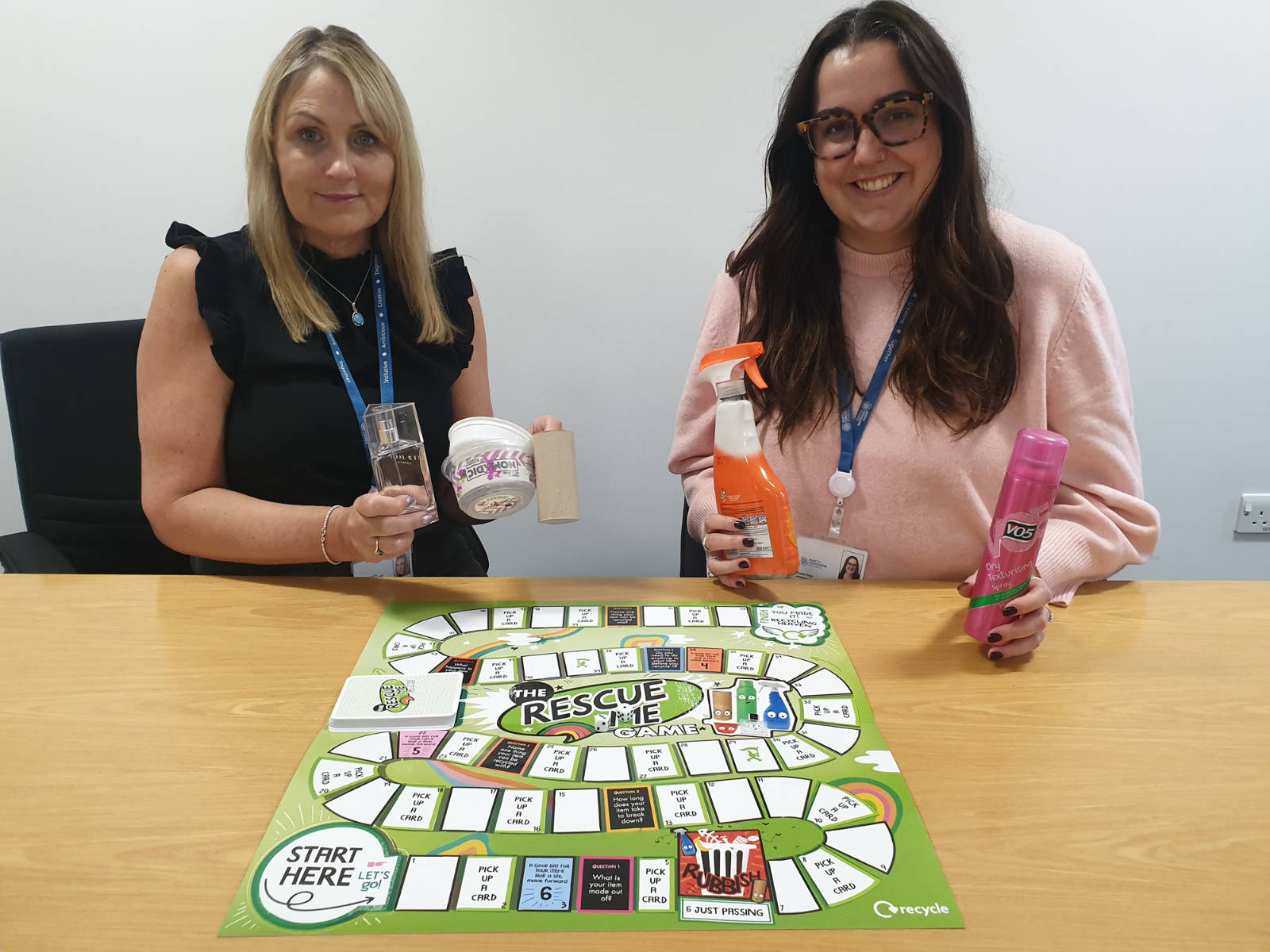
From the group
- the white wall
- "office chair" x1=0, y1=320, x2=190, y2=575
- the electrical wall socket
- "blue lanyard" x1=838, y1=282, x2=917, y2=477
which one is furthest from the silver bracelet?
the electrical wall socket

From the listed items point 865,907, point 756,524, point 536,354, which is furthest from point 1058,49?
point 865,907

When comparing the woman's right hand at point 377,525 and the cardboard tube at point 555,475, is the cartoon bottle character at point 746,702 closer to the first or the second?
the cardboard tube at point 555,475

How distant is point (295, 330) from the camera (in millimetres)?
1382

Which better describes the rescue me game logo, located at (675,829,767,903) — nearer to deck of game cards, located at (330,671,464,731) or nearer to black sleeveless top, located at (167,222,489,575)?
deck of game cards, located at (330,671,464,731)

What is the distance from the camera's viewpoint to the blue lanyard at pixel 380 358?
4.66ft

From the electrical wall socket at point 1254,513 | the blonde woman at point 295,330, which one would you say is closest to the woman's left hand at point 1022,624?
the blonde woman at point 295,330

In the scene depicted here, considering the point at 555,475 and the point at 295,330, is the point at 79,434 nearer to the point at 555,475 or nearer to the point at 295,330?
the point at 295,330

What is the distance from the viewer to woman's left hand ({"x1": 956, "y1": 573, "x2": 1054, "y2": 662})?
1.00m

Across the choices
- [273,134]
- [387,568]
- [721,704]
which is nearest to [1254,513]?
[721,704]

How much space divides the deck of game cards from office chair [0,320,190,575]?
3.23 ft

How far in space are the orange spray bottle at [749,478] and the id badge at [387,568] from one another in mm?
544

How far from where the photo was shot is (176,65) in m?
2.13

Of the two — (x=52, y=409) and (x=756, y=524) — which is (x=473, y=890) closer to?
(x=756, y=524)

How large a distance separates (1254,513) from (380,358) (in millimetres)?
2456
